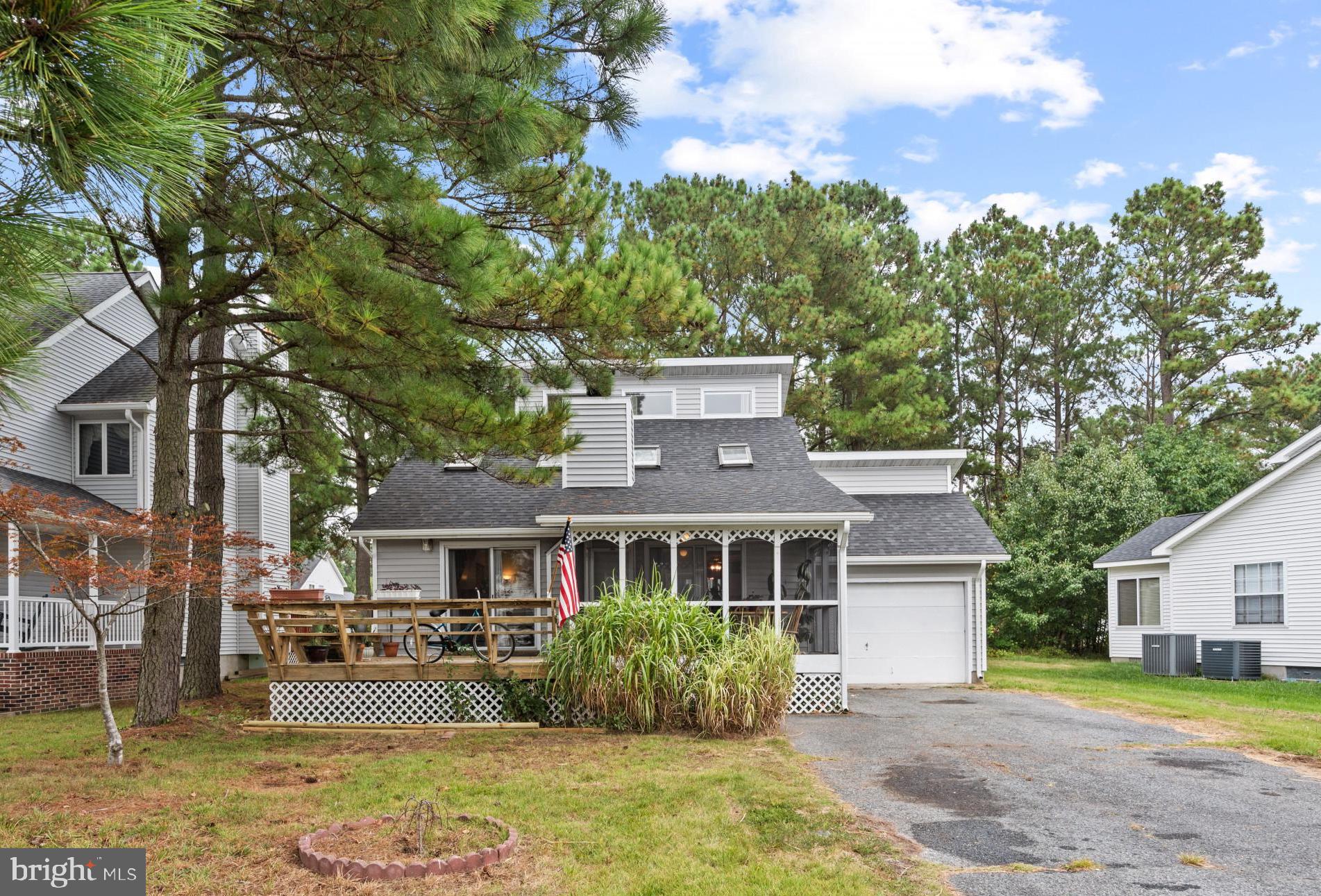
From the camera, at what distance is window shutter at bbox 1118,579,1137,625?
2469 cm

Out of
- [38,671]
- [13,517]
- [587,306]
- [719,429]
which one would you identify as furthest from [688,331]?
[38,671]

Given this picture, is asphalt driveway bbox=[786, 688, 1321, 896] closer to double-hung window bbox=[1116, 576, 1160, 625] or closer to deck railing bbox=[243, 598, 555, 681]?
deck railing bbox=[243, 598, 555, 681]

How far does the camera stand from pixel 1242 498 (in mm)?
19859

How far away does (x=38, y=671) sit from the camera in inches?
572

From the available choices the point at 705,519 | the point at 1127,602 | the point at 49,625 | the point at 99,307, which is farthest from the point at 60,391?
the point at 1127,602

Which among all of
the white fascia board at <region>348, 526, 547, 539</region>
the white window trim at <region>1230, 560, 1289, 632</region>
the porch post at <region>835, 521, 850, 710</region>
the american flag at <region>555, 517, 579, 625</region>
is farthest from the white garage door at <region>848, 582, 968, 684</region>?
the american flag at <region>555, 517, 579, 625</region>

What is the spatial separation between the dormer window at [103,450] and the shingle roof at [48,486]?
44 centimetres

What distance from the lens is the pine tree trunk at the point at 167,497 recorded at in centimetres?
1127

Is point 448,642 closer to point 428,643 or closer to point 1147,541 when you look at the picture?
point 428,643

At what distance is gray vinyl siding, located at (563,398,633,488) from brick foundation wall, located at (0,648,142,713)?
6.75 meters

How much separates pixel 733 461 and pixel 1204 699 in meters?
8.40

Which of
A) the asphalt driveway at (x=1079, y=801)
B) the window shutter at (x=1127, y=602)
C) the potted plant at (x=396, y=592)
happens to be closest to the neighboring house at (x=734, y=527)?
the potted plant at (x=396, y=592)

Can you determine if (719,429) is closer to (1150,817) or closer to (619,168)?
(1150,817)

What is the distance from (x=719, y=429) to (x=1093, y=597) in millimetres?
14641
